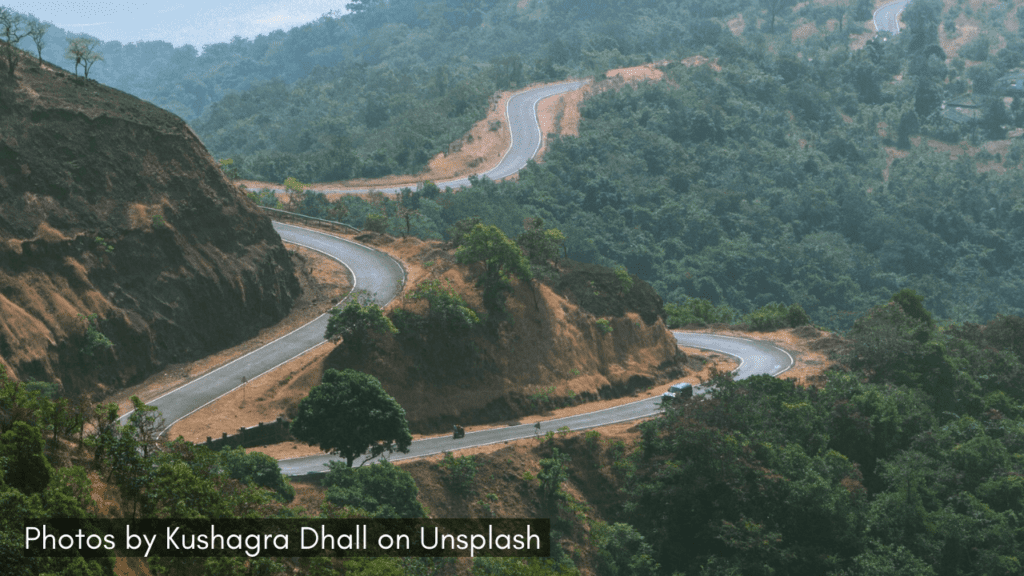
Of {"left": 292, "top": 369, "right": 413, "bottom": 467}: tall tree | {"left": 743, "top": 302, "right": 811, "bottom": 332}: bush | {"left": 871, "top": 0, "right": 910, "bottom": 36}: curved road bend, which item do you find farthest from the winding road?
{"left": 871, "top": 0, "right": 910, "bottom": 36}: curved road bend

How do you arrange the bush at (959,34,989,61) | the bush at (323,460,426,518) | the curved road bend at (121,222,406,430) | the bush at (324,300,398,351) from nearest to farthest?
1. the bush at (323,460,426,518)
2. the curved road bend at (121,222,406,430)
3. the bush at (324,300,398,351)
4. the bush at (959,34,989,61)

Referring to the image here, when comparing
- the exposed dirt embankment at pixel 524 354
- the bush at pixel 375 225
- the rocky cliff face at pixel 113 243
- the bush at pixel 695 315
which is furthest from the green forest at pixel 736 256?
the rocky cliff face at pixel 113 243

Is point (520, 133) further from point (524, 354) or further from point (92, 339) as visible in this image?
point (92, 339)

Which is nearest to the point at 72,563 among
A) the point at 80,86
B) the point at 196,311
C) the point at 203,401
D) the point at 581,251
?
the point at 203,401

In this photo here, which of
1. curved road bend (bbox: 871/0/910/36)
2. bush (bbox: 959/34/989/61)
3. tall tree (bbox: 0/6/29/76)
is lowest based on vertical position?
tall tree (bbox: 0/6/29/76)

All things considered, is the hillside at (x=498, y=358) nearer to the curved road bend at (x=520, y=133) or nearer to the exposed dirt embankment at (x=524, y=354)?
the exposed dirt embankment at (x=524, y=354)

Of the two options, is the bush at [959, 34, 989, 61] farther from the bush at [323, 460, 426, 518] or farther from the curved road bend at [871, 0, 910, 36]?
the bush at [323, 460, 426, 518]
